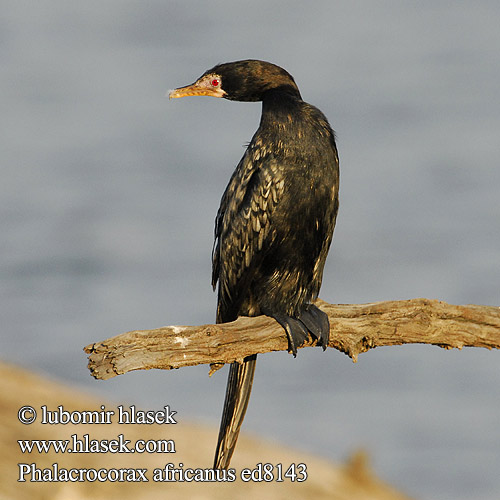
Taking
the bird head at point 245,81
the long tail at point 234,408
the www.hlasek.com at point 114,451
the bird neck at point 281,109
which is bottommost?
the long tail at point 234,408

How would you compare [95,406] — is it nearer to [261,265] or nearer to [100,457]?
[100,457]

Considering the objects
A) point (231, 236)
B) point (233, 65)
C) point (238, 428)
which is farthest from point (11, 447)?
point (233, 65)

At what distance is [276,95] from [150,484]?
3.54m

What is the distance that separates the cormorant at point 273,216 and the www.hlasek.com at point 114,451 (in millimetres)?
1096

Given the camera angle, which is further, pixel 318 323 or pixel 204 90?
pixel 204 90

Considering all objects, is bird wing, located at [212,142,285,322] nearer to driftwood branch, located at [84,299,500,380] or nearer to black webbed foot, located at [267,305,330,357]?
black webbed foot, located at [267,305,330,357]

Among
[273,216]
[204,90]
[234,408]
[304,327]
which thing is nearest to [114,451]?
[234,408]

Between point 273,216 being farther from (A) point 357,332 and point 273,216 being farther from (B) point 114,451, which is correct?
(B) point 114,451

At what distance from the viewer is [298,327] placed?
275 inches

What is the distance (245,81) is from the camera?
732 centimetres

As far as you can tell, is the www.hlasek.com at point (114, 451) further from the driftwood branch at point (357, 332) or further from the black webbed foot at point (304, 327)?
the driftwood branch at point (357, 332)

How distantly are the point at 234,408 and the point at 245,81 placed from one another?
220 cm

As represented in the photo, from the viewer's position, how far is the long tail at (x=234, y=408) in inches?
295

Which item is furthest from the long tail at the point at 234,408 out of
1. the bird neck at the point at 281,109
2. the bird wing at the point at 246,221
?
the bird neck at the point at 281,109
